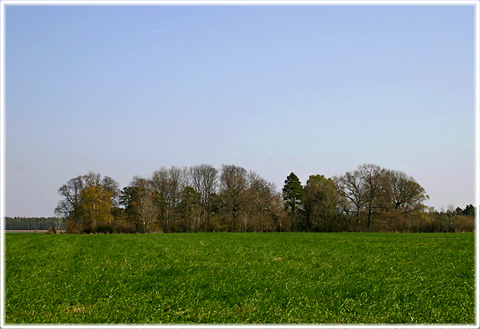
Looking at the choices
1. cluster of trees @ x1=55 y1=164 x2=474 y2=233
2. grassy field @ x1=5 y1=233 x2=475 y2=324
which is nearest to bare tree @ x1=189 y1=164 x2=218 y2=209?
Result: cluster of trees @ x1=55 y1=164 x2=474 y2=233

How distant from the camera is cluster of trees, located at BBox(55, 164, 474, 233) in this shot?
68.1m

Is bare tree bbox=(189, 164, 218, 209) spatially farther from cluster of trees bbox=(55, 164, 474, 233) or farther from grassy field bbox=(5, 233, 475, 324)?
grassy field bbox=(5, 233, 475, 324)

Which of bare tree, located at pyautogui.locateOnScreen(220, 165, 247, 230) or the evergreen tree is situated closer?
bare tree, located at pyautogui.locateOnScreen(220, 165, 247, 230)

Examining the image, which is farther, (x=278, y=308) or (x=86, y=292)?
(x=86, y=292)

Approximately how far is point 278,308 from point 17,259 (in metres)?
12.4

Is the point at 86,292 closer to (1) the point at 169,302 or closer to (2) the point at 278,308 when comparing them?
(1) the point at 169,302

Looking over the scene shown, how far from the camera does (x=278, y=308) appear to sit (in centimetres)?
880

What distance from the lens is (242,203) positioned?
7150cm

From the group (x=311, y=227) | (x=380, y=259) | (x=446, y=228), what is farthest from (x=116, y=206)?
(x=380, y=259)

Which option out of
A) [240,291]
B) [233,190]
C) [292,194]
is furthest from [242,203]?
[240,291]

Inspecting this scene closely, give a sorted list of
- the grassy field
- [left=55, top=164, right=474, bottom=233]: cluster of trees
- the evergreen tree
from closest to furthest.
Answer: the grassy field < [left=55, top=164, right=474, bottom=233]: cluster of trees < the evergreen tree

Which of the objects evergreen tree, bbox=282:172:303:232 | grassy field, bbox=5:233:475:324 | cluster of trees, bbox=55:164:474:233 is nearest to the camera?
grassy field, bbox=5:233:475:324

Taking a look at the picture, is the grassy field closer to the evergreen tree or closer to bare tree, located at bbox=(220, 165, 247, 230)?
bare tree, located at bbox=(220, 165, 247, 230)

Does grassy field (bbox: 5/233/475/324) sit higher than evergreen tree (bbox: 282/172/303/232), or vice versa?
evergreen tree (bbox: 282/172/303/232)
